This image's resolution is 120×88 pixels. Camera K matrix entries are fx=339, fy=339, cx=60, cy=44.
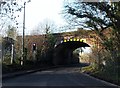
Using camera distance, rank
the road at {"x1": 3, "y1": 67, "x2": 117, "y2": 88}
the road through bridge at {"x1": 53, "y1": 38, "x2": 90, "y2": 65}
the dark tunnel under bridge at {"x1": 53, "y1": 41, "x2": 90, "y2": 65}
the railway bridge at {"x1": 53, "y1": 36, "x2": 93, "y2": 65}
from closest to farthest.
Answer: the road at {"x1": 3, "y1": 67, "x2": 117, "y2": 88} < the railway bridge at {"x1": 53, "y1": 36, "x2": 93, "y2": 65} < the road through bridge at {"x1": 53, "y1": 38, "x2": 90, "y2": 65} < the dark tunnel under bridge at {"x1": 53, "y1": 41, "x2": 90, "y2": 65}

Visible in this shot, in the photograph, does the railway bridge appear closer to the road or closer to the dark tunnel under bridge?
the dark tunnel under bridge

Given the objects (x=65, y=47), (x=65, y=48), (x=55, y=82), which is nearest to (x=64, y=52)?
(x=65, y=48)

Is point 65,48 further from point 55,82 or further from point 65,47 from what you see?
point 55,82

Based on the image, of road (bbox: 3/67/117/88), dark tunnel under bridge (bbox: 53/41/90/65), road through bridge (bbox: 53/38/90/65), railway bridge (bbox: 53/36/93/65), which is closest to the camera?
road (bbox: 3/67/117/88)

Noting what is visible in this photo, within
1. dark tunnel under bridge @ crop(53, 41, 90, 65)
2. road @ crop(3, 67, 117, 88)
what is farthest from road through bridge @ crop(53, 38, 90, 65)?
road @ crop(3, 67, 117, 88)

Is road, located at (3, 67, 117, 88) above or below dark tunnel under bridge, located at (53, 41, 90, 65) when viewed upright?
below

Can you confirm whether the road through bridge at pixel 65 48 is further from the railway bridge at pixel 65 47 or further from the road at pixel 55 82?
the road at pixel 55 82

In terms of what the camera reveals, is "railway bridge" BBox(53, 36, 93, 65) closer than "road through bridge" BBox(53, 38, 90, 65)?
Yes

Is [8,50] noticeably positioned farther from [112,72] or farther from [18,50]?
[112,72]

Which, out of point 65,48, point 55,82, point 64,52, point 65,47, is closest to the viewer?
point 55,82

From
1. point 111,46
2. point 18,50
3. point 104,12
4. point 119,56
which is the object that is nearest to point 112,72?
point 119,56

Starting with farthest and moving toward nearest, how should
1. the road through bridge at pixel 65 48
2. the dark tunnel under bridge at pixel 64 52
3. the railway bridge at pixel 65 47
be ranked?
the dark tunnel under bridge at pixel 64 52 < the road through bridge at pixel 65 48 < the railway bridge at pixel 65 47

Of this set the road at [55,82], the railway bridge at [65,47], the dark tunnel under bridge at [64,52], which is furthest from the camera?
the dark tunnel under bridge at [64,52]

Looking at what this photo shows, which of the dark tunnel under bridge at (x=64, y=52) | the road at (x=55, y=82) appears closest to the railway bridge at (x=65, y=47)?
the dark tunnel under bridge at (x=64, y=52)
